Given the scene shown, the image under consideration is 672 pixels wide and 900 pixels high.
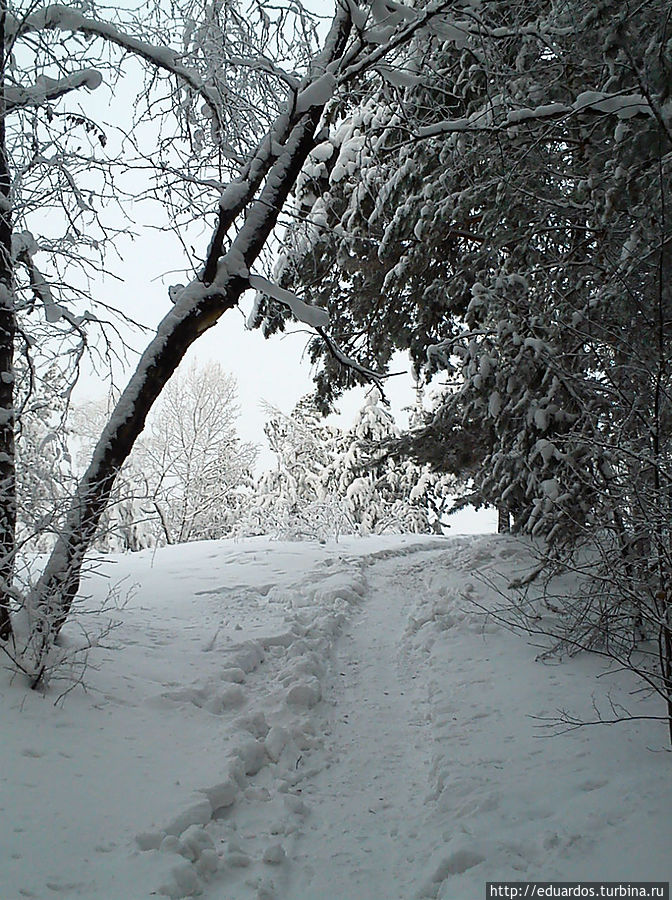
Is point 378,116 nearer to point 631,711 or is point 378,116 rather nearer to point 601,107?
point 601,107

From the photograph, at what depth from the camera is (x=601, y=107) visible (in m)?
3.73

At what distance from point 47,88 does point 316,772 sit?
4.91 meters

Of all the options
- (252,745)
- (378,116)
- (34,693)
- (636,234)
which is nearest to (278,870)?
(252,745)

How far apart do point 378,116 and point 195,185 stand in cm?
280

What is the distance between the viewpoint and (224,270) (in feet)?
14.8

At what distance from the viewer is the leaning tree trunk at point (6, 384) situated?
137 inches

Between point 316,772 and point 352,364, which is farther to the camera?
point 352,364

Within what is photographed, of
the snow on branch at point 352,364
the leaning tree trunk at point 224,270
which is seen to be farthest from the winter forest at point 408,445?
the snow on branch at point 352,364

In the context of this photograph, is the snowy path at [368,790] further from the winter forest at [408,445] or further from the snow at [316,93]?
the snow at [316,93]

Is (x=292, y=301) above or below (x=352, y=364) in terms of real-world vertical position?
above

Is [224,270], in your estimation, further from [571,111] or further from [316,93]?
[571,111]

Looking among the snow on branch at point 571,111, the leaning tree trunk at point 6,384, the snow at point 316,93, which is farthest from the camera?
the snow at point 316,93

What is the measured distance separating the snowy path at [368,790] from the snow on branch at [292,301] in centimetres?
298

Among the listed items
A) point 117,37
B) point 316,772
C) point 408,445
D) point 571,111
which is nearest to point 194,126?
point 117,37
